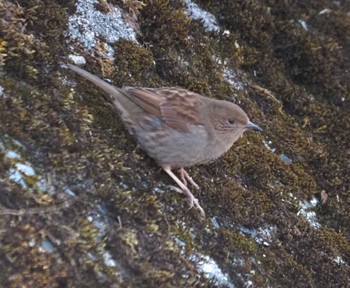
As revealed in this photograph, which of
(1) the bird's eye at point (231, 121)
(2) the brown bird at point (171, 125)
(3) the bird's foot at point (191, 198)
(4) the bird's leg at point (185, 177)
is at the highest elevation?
(1) the bird's eye at point (231, 121)

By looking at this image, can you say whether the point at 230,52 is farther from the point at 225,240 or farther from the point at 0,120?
the point at 0,120

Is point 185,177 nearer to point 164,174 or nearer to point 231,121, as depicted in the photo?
point 164,174

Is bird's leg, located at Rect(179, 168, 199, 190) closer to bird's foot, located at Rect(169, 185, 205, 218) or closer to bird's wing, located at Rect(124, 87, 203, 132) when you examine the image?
bird's foot, located at Rect(169, 185, 205, 218)

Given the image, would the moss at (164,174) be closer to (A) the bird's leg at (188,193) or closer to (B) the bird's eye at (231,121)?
(A) the bird's leg at (188,193)

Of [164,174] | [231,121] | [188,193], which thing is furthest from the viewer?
[231,121]

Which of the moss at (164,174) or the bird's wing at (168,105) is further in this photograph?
the bird's wing at (168,105)

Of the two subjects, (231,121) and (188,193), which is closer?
(188,193)

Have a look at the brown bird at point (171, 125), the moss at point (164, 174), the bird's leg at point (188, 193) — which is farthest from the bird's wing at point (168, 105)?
the bird's leg at point (188, 193)

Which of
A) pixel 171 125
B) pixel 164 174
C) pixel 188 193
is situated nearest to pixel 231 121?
pixel 171 125
